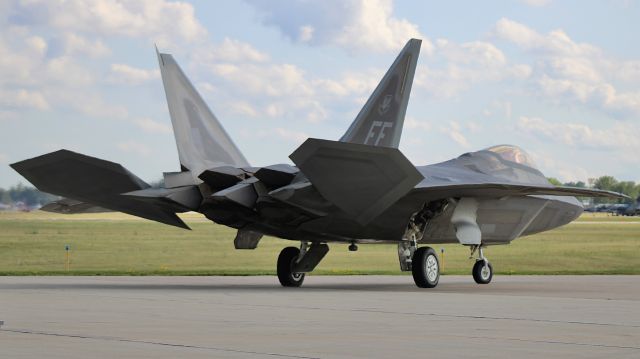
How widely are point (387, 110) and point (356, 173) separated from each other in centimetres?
409

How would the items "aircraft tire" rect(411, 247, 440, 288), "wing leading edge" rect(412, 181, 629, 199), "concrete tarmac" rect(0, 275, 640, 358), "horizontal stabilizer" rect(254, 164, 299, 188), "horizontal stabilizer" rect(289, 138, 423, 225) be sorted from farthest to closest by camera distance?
"aircraft tire" rect(411, 247, 440, 288)
"wing leading edge" rect(412, 181, 629, 199)
"horizontal stabilizer" rect(254, 164, 299, 188)
"horizontal stabilizer" rect(289, 138, 423, 225)
"concrete tarmac" rect(0, 275, 640, 358)

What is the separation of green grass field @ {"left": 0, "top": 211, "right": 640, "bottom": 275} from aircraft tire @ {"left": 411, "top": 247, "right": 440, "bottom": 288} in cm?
966

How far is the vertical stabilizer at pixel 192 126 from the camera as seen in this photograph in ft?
66.9

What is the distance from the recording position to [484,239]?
76.0ft

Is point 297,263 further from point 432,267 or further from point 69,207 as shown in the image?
point 69,207

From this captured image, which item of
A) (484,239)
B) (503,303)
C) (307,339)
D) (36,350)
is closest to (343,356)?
(307,339)

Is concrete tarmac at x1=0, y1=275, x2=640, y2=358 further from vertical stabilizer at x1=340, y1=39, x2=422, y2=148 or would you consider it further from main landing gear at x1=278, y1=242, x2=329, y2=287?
vertical stabilizer at x1=340, y1=39, x2=422, y2=148

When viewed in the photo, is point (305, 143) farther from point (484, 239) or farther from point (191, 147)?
point (484, 239)

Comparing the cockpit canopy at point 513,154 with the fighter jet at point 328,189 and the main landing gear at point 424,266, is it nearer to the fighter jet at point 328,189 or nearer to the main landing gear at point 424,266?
the fighter jet at point 328,189

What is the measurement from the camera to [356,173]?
17.9 m

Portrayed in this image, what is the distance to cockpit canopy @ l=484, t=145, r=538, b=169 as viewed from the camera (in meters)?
23.8

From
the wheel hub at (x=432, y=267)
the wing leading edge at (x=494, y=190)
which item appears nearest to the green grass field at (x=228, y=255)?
the wheel hub at (x=432, y=267)

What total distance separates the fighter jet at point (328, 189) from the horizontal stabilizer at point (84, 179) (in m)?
0.02

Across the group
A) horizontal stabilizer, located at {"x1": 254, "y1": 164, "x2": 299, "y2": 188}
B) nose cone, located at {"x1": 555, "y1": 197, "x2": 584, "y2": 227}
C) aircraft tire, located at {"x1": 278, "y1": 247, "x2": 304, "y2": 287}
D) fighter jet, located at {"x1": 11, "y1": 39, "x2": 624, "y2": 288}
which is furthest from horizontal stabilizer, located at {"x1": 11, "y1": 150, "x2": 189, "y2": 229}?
nose cone, located at {"x1": 555, "y1": 197, "x2": 584, "y2": 227}
